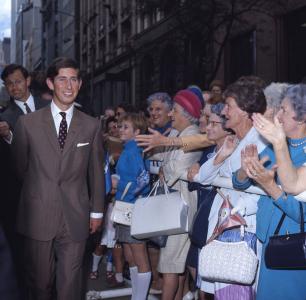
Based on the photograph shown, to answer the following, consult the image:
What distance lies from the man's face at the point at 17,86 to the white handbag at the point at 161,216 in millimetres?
2011

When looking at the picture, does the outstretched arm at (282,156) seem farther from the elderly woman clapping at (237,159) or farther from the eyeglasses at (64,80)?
the eyeglasses at (64,80)

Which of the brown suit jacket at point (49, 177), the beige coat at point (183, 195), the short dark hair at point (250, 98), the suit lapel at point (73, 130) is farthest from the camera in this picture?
the beige coat at point (183, 195)

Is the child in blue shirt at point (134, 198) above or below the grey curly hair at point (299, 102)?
below

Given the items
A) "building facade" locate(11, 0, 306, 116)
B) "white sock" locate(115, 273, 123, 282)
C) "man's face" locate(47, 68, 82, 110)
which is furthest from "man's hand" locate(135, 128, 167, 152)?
"building facade" locate(11, 0, 306, 116)

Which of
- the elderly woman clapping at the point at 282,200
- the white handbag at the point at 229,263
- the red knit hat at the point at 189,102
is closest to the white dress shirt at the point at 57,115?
the red knit hat at the point at 189,102

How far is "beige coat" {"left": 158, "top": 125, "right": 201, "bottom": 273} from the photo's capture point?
5086 millimetres

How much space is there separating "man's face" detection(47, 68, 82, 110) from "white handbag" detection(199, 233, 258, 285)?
6.28 feet

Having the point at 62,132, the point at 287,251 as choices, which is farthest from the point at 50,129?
the point at 287,251

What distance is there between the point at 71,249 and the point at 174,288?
1110mm

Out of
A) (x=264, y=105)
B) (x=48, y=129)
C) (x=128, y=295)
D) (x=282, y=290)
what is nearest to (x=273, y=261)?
(x=282, y=290)

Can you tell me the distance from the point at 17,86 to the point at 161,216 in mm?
2422

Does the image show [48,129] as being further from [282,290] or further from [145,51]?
[145,51]

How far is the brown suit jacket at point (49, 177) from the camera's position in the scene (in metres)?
4.61

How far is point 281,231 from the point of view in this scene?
3371 millimetres
